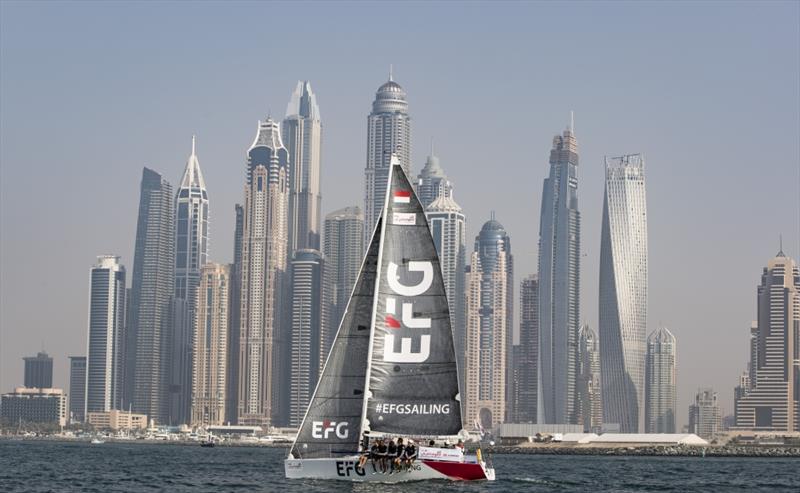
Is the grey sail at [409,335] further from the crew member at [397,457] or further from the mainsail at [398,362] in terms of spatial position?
the crew member at [397,457]

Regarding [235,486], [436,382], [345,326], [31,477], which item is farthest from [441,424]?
[31,477]

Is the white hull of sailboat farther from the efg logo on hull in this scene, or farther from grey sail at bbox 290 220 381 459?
the efg logo on hull

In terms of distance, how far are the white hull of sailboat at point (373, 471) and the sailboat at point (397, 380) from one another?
4 cm

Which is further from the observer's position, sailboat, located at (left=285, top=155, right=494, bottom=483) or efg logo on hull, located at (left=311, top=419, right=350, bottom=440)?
efg logo on hull, located at (left=311, top=419, right=350, bottom=440)

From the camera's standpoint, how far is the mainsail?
5866 cm

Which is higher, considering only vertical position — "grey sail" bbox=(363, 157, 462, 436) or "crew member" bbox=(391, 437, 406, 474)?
"grey sail" bbox=(363, 157, 462, 436)

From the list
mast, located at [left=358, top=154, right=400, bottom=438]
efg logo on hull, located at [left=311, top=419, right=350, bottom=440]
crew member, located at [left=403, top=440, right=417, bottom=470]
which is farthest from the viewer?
efg logo on hull, located at [left=311, top=419, right=350, bottom=440]

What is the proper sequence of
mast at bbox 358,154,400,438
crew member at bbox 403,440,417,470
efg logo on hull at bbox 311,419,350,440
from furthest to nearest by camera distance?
efg logo on hull at bbox 311,419,350,440 < crew member at bbox 403,440,417,470 < mast at bbox 358,154,400,438

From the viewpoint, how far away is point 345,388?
197 ft

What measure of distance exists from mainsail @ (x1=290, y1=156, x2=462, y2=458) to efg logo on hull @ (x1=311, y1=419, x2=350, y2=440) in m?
0.04

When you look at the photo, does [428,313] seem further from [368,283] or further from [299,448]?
[299,448]

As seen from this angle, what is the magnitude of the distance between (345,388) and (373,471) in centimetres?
375

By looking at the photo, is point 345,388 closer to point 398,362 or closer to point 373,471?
point 398,362

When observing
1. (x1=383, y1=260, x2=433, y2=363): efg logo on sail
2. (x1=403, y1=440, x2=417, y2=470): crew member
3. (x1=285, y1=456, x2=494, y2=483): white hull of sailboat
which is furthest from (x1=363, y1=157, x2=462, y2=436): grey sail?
(x1=285, y1=456, x2=494, y2=483): white hull of sailboat
